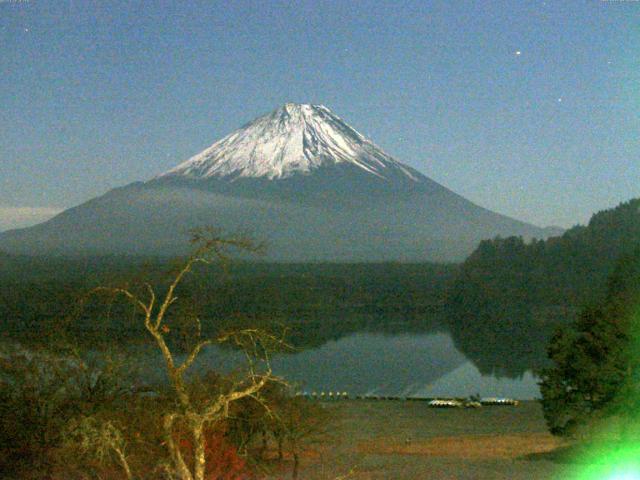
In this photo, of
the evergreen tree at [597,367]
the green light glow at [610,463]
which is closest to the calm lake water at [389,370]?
→ the evergreen tree at [597,367]

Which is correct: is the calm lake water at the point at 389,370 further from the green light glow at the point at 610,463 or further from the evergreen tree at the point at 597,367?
the green light glow at the point at 610,463

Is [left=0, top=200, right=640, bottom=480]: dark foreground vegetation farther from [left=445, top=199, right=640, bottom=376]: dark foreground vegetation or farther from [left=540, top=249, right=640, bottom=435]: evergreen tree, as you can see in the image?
[left=445, top=199, right=640, bottom=376]: dark foreground vegetation

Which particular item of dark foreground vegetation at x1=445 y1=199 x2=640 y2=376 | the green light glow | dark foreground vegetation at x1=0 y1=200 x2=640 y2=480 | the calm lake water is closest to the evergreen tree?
dark foreground vegetation at x1=0 y1=200 x2=640 y2=480

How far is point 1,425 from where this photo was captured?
442 inches

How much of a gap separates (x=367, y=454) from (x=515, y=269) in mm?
95885

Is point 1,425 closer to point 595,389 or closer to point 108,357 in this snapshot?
point 108,357

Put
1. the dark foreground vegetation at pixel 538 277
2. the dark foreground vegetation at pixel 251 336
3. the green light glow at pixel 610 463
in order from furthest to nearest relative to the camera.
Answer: the dark foreground vegetation at pixel 538 277 → the green light glow at pixel 610 463 → the dark foreground vegetation at pixel 251 336

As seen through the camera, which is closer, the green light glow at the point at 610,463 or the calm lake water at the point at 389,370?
the green light glow at the point at 610,463

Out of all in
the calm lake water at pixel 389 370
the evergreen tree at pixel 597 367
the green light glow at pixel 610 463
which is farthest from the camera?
the calm lake water at pixel 389 370

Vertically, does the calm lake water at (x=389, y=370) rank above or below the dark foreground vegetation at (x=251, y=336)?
below

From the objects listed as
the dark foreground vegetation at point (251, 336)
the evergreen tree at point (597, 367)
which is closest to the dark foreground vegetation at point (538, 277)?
the dark foreground vegetation at point (251, 336)

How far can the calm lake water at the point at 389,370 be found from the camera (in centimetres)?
4028

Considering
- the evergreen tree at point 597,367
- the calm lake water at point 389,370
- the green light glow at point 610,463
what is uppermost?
the evergreen tree at point 597,367

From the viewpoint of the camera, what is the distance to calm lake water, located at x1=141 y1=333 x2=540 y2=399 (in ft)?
132
